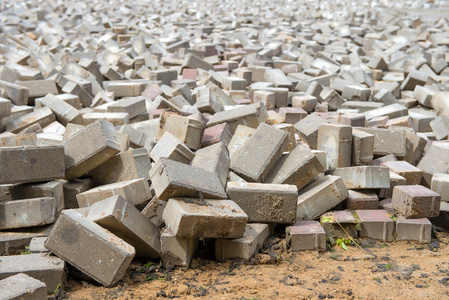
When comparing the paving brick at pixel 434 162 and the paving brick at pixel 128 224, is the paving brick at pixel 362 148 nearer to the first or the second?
the paving brick at pixel 434 162

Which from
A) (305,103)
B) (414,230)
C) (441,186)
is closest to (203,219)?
(414,230)

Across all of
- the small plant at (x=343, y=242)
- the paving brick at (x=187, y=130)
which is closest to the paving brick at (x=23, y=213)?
the paving brick at (x=187, y=130)

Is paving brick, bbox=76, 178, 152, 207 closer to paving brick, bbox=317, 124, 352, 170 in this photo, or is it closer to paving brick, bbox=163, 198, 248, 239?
paving brick, bbox=163, 198, 248, 239

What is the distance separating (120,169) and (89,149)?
39 cm

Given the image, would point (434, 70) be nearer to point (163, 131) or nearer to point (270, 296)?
point (163, 131)

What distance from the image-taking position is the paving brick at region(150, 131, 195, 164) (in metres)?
4.75

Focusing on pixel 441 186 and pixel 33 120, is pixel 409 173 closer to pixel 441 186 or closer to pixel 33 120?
pixel 441 186

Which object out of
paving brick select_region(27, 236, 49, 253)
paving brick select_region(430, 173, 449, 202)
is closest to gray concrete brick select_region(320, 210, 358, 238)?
paving brick select_region(430, 173, 449, 202)

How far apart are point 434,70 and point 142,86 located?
7356 millimetres

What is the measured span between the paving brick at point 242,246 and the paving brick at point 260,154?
64 cm

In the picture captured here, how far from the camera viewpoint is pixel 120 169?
4684mm

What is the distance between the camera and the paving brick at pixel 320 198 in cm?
466

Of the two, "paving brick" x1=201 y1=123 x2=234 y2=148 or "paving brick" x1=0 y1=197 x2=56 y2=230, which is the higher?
"paving brick" x1=201 y1=123 x2=234 y2=148

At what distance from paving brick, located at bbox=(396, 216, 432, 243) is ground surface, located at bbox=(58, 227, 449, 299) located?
0.44 ft
